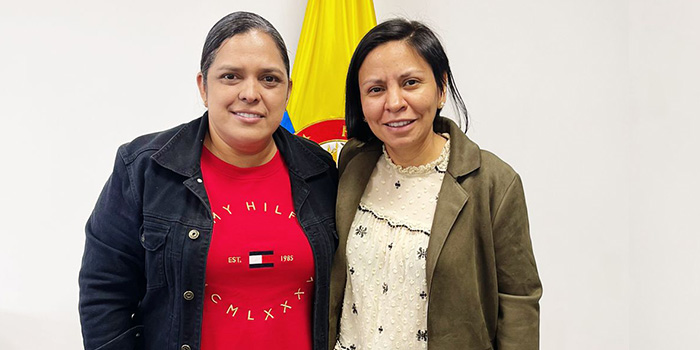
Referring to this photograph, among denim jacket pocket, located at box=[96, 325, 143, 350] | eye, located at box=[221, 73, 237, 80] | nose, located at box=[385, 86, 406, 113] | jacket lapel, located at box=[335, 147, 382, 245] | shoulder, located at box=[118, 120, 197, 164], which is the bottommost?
denim jacket pocket, located at box=[96, 325, 143, 350]

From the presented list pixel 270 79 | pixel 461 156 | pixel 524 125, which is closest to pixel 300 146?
pixel 270 79

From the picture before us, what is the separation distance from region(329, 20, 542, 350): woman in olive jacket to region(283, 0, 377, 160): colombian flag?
94cm

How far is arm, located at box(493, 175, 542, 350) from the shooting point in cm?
146

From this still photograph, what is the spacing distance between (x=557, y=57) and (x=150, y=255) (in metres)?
2.14

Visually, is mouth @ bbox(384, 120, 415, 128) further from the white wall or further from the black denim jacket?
the white wall

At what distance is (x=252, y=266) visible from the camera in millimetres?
1429

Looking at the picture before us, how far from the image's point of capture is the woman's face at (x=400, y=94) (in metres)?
1.47

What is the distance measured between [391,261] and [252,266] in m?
0.35

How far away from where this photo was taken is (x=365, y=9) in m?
2.56

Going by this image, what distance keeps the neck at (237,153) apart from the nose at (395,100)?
0.35m

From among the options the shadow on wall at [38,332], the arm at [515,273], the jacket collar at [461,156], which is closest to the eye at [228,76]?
the jacket collar at [461,156]

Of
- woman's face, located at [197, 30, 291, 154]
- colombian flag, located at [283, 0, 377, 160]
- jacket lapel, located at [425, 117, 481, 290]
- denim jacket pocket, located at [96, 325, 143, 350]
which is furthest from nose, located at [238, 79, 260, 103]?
colombian flag, located at [283, 0, 377, 160]

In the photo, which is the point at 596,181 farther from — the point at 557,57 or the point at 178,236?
the point at 178,236

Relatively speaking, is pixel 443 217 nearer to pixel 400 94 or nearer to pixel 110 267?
pixel 400 94
